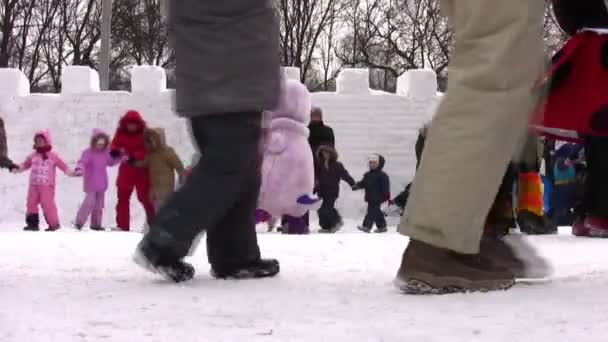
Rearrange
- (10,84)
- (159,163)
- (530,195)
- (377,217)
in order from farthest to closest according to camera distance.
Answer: (10,84) → (377,217) → (159,163) → (530,195)

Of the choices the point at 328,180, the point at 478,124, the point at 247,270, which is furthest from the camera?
the point at 328,180

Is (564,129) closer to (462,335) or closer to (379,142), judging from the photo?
(462,335)

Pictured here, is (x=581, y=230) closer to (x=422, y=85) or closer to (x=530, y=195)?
(x=530, y=195)

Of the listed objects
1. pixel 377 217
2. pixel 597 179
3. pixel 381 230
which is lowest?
pixel 381 230

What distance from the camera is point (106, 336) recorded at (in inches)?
70.6

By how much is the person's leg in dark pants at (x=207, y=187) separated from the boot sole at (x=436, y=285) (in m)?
0.55

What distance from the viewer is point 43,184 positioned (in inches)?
423

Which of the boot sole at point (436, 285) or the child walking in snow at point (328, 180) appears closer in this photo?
the boot sole at point (436, 285)

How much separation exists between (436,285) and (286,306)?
1.28 ft

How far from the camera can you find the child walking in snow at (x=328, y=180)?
10.7 meters

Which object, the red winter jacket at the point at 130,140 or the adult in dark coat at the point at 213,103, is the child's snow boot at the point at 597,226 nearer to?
the adult in dark coat at the point at 213,103

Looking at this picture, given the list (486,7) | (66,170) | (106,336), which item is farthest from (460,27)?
(66,170)

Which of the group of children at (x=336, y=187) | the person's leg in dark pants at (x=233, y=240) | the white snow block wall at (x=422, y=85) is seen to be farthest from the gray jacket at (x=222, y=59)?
the white snow block wall at (x=422, y=85)

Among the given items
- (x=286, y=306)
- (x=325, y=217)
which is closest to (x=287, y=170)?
(x=286, y=306)
